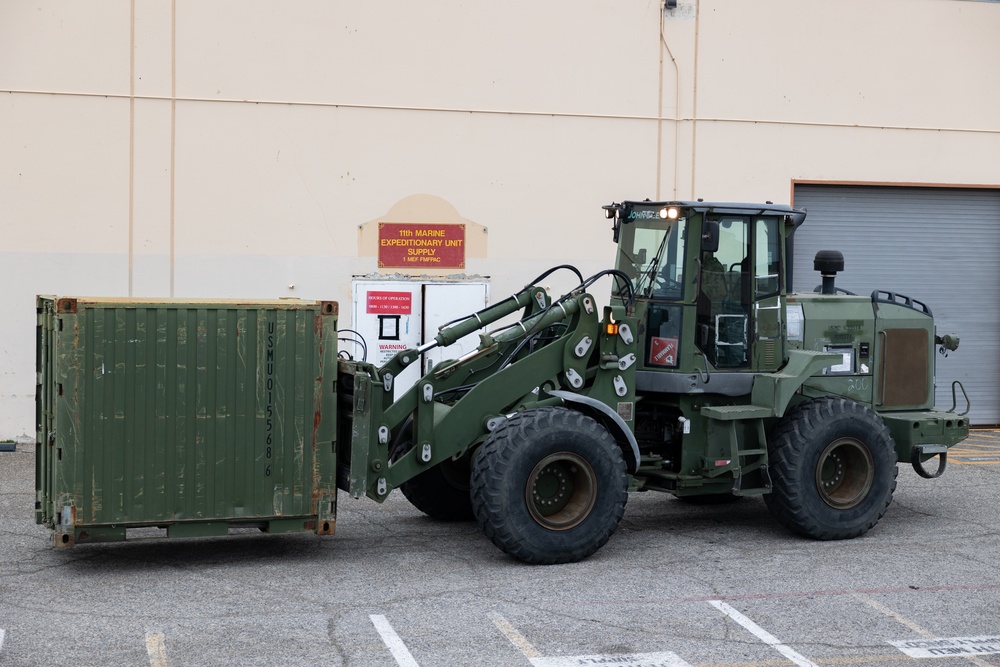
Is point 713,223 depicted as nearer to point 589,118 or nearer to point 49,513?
point 49,513

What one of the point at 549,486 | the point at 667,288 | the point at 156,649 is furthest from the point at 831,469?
the point at 156,649

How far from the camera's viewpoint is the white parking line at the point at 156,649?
634cm

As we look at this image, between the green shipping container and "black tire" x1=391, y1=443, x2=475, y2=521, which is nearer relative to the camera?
the green shipping container

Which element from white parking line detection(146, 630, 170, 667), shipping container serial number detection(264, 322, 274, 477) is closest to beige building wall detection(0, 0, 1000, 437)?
shipping container serial number detection(264, 322, 274, 477)

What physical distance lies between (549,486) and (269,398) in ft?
6.97

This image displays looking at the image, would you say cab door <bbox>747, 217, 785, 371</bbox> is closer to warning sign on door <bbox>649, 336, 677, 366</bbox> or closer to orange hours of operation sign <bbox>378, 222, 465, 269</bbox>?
warning sign on door <bbox>649, 336, 677, 366</bbox>

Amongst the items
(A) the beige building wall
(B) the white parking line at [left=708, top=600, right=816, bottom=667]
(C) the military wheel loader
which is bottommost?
(B) the white parking line at [left=708, top=600, right=816, bottom=667]

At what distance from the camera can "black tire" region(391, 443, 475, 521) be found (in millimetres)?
9906

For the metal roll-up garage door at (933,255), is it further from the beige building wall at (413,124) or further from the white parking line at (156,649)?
the white parking line at (156,649)

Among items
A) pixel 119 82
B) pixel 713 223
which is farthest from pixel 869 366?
pixel 119 82

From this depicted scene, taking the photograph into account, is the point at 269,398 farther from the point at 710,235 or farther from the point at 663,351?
the point at 710,235

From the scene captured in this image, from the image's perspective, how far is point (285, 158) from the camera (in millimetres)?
14484

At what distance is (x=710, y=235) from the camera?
29.9ft

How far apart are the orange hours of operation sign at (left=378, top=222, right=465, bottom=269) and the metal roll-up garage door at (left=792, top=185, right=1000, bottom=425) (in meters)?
4.77
